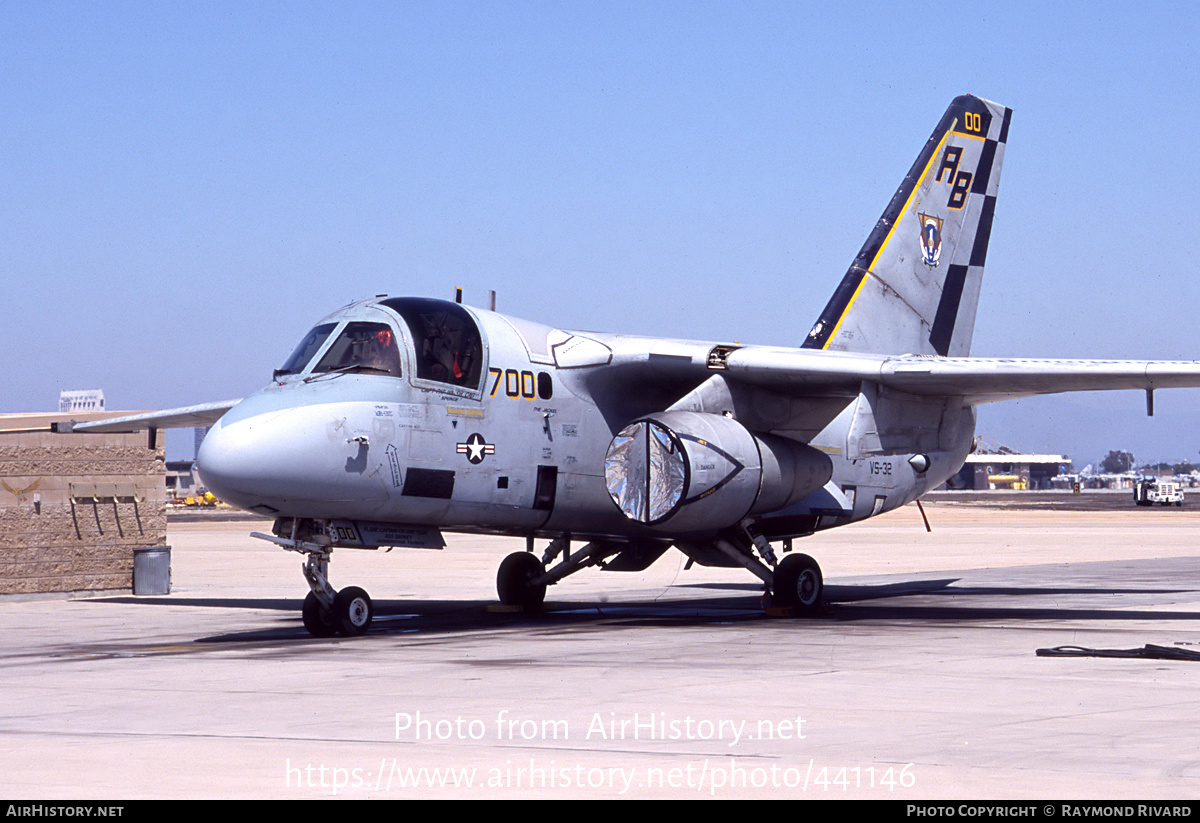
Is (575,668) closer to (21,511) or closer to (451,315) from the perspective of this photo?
(451,315)

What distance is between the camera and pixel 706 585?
27.7 m

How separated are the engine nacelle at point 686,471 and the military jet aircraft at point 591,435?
0.03 metres

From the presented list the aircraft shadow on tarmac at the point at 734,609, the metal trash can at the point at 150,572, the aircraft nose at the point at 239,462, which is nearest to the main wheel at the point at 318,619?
the aircraft shadow on tarmac at the point at 734,609

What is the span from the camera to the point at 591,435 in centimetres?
1795

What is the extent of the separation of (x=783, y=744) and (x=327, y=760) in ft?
8.67

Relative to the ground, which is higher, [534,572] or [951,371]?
[951,371]

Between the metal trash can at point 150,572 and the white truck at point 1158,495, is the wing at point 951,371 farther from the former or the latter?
the white truck at point 1158,495

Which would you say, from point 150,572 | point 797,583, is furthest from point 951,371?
point 150,572

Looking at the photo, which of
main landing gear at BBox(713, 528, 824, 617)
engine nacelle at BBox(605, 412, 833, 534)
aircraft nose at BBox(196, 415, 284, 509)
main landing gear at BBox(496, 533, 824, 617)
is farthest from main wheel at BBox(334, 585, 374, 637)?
main landing gear at BBox(713, 528, 824, 617)

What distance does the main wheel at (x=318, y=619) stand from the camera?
15664mm

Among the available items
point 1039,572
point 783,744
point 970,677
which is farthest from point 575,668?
point 1039,572

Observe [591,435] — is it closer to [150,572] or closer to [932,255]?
[932,255]

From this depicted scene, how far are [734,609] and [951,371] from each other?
552 cm

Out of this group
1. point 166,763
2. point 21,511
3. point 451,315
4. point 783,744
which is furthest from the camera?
point 21,511
